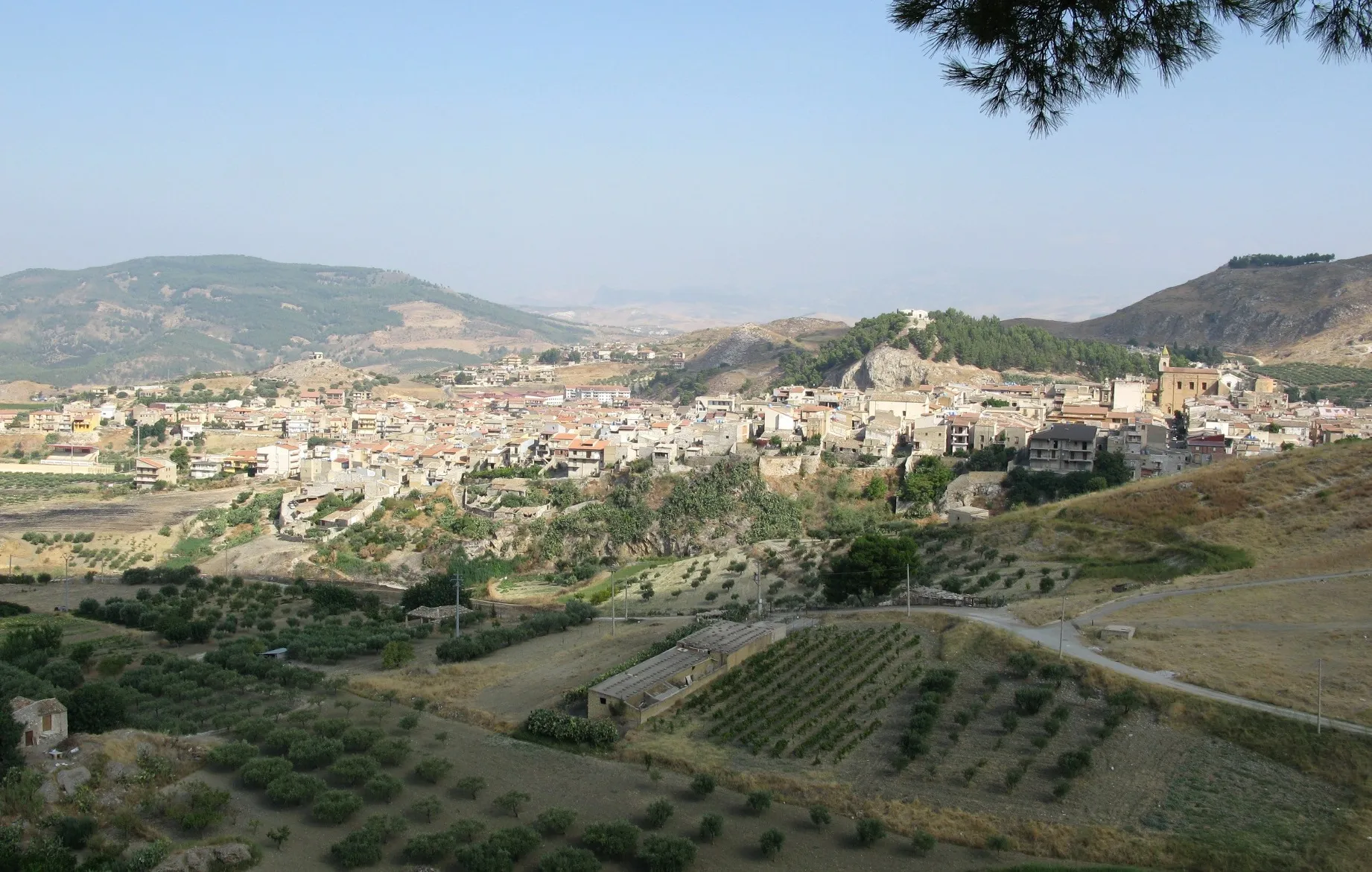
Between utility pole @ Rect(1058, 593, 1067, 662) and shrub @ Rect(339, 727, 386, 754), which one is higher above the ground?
utility pole @ Rect(1058, 593, 1067, 662)

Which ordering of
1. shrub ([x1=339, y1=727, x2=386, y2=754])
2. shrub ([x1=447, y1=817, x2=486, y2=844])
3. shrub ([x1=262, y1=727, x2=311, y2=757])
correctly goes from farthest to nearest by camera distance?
1. shrub ([x1=339, y1=727, x2=386, y2=754])
2. shrub ([x1=262, y1=727, x2=311, y2=757])
3. shrub ([x1=447, y1=817, x2=486, y2=844])

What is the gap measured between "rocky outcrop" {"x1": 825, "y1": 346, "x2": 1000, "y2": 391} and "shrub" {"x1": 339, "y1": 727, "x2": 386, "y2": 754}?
5603 cm

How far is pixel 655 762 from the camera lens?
53.9 feet

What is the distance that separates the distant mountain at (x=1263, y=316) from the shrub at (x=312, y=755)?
90934mm

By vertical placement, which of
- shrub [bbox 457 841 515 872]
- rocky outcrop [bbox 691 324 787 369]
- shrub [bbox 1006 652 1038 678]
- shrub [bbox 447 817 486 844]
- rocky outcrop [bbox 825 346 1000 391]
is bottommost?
shrub [bbox 447 817 486 844]

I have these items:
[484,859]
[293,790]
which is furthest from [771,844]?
[293,790]

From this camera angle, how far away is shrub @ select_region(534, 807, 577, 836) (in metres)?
13.9

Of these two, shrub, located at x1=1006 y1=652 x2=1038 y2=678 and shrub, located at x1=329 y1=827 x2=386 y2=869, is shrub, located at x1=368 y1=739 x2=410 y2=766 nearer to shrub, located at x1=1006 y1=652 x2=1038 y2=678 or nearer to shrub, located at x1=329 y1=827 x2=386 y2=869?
shrub, located at x1=329 y1=827 x2=386 y2=869

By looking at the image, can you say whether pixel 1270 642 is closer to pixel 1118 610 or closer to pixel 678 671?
pixel 1118 610

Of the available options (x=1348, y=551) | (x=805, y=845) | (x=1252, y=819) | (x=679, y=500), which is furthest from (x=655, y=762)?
(x=679, y=500)

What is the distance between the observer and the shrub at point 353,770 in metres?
15.7

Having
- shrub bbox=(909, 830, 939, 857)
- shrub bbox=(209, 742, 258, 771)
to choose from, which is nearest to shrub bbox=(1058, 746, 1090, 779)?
shrub bbox=(909, 830, 939, 857)

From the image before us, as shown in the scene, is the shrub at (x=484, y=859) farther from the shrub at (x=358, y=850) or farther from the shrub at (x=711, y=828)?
the shrub at (x=711, y=828)

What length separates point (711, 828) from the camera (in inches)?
537
